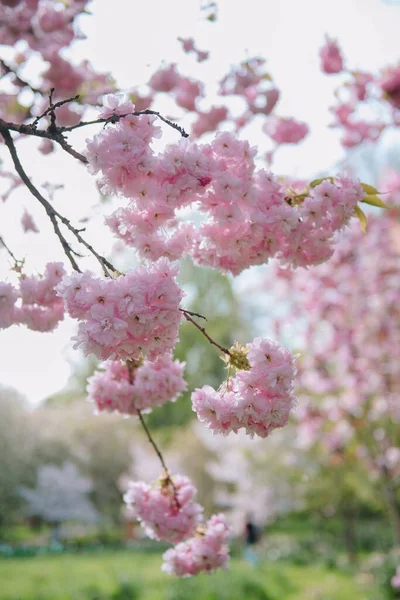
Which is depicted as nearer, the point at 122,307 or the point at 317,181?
the point at 122,307

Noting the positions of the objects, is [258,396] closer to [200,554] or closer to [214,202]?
[214,202]

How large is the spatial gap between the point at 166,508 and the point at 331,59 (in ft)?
14.0

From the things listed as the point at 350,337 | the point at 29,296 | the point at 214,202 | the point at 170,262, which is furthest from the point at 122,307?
the point at 350,337

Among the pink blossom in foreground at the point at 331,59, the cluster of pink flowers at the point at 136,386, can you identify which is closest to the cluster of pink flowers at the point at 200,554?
the cluster of pink flowers at the point at 136,386

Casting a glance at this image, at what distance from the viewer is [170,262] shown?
5.23ft

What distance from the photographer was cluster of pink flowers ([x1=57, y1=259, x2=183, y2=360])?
1.46 m

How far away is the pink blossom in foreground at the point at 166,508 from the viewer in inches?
87.0

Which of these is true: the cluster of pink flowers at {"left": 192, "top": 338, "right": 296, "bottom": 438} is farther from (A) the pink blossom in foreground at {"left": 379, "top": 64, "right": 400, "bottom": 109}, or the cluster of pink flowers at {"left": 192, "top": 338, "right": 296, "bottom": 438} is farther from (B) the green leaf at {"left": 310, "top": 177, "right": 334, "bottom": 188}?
(A) the pink blossom in foreground at {"left": 379, "top": 64, "right": 400, "bottom": 109}

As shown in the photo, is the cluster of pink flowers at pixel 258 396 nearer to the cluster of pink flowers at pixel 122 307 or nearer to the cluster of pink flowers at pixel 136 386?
the cluster of pink flowers at pixel 122 307

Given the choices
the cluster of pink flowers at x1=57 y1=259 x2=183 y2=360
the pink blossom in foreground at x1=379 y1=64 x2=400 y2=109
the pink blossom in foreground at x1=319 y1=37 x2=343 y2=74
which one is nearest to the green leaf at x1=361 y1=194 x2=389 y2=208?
the cluster of pink flowers at x1=57 y1=259 x2=183 y2=360

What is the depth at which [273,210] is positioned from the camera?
1.94 metres

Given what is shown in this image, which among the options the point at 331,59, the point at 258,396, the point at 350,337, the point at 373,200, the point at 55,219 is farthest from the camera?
the point at 350,337

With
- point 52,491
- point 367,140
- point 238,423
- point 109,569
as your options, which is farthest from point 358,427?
point 52,491

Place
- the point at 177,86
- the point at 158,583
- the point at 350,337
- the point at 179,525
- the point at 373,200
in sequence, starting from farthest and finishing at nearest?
the point at 350,337 < the point at 158,583 < the point at 177,86 < the point at 179,525 < the point at 373,200
